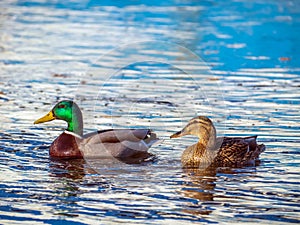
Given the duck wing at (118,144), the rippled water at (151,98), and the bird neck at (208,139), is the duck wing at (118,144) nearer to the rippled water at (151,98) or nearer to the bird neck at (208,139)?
the rippled water at (151,98)

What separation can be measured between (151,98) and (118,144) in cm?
315

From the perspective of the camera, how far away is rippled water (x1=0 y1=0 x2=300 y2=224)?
8.70 meters

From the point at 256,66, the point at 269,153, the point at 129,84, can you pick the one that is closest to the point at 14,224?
the point at 269,153

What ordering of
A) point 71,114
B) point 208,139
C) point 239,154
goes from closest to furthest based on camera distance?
point 239,154 → point 208,139 → point 71,114

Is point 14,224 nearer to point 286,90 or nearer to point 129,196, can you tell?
point 129,196

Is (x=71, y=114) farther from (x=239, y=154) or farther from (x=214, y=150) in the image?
(x=239, y=154)

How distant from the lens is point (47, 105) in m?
13.9

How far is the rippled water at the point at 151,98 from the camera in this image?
8.70 metres

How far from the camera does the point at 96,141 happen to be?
1128 cm

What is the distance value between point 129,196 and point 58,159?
2.36 m

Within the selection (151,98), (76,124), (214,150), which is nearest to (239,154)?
(214,150)

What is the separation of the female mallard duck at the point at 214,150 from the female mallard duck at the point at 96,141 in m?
0.73

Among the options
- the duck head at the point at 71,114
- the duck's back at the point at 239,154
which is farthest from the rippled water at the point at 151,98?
the duck head at the point at 71,114

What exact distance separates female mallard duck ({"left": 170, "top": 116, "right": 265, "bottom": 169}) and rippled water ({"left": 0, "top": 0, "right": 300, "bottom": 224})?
0.71 feet
